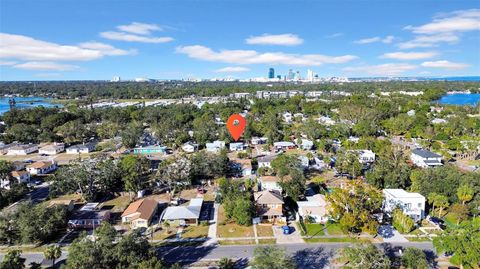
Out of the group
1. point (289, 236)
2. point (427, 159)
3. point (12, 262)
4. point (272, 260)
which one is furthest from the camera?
point (427, 159)

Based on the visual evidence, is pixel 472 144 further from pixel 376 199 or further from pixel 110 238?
pixel 110 238

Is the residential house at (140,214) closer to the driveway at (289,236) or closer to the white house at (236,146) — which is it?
the driveway at (289,236)

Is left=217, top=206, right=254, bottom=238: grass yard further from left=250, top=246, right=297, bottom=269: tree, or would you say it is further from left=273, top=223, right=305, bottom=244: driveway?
left=250, top=246, right=297, bottom=269: tree

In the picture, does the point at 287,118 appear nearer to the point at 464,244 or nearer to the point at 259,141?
the point at 259,141

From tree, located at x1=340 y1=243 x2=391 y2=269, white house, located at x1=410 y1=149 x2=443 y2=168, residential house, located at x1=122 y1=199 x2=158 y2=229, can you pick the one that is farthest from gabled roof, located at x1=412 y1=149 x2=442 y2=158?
residential house, located at x1=122 y1=199 x2=158 y2=229

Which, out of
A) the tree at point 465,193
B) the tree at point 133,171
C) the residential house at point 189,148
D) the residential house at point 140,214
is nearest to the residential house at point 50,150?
the residential house at point 189,148

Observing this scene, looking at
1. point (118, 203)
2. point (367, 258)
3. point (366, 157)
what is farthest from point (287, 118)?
point (367, 258)
